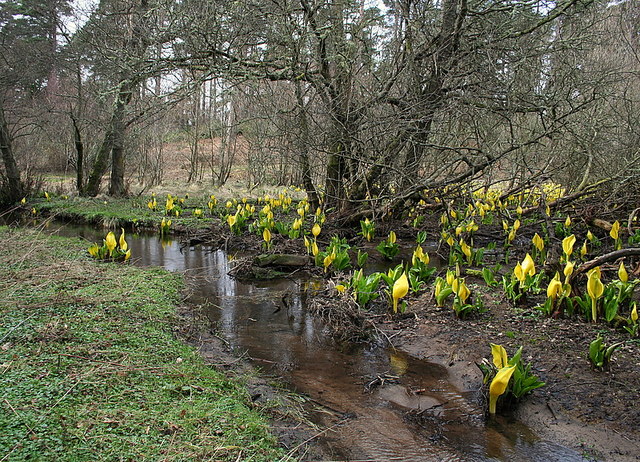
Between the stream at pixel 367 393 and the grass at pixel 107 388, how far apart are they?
22.5 inches

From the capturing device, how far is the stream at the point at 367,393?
9.14 feet

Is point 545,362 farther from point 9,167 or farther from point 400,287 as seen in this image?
point 9,167

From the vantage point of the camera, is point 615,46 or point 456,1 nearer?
point 456,1

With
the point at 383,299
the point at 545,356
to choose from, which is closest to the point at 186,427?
the point at 545,356

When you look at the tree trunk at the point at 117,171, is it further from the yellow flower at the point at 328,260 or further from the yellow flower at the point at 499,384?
the yellow flower at the point at 499,384

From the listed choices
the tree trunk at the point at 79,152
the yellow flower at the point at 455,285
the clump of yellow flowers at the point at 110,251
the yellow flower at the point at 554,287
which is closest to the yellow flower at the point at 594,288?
the yellow flower at the point at 554,287

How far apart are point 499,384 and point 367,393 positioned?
0.91m

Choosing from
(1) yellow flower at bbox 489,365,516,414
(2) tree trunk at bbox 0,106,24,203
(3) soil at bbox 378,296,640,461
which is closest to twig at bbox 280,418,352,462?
(1) yellow flower at bbox 489,365,516,414

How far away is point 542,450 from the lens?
110 inches

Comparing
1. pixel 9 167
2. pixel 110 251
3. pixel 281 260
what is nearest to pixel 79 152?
pixel 9 167

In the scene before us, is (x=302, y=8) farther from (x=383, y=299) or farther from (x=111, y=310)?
(x=111, y=310)

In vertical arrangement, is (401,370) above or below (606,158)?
below

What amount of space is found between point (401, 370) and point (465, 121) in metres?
4.80

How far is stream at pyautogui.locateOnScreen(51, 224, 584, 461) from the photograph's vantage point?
9.14 feet
